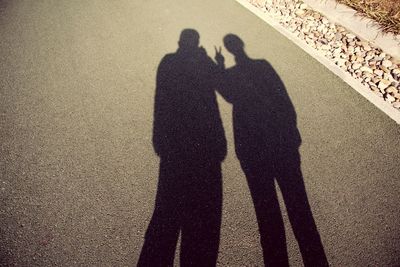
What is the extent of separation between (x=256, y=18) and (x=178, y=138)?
4.06m

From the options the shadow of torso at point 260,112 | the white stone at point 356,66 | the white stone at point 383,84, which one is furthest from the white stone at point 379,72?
the shadow of torso at point 260,112

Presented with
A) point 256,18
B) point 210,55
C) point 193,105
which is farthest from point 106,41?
point 256,18

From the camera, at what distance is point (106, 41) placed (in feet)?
17.7

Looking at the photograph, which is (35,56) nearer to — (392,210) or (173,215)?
(173,215)

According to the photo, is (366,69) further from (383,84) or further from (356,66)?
Result: (383,84)

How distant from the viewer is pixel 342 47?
17.3ft

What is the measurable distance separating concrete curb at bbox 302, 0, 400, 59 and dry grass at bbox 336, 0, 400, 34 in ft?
0.36

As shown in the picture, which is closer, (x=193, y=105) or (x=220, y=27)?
(x=193, y=105)

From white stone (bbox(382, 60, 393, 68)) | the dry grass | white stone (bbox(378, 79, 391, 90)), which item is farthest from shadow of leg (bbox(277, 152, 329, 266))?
the dry grass

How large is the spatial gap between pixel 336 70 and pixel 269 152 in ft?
8.17

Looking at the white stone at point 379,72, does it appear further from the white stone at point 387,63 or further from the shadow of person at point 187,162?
the shadow of person at point 187,162

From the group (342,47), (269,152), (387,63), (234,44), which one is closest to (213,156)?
(269,152)

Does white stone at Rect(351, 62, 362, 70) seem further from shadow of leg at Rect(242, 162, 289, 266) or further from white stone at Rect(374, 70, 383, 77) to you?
shadow of leg at Rect(242, 162, 289, 266)

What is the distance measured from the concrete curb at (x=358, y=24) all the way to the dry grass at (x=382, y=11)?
0.36 ft
